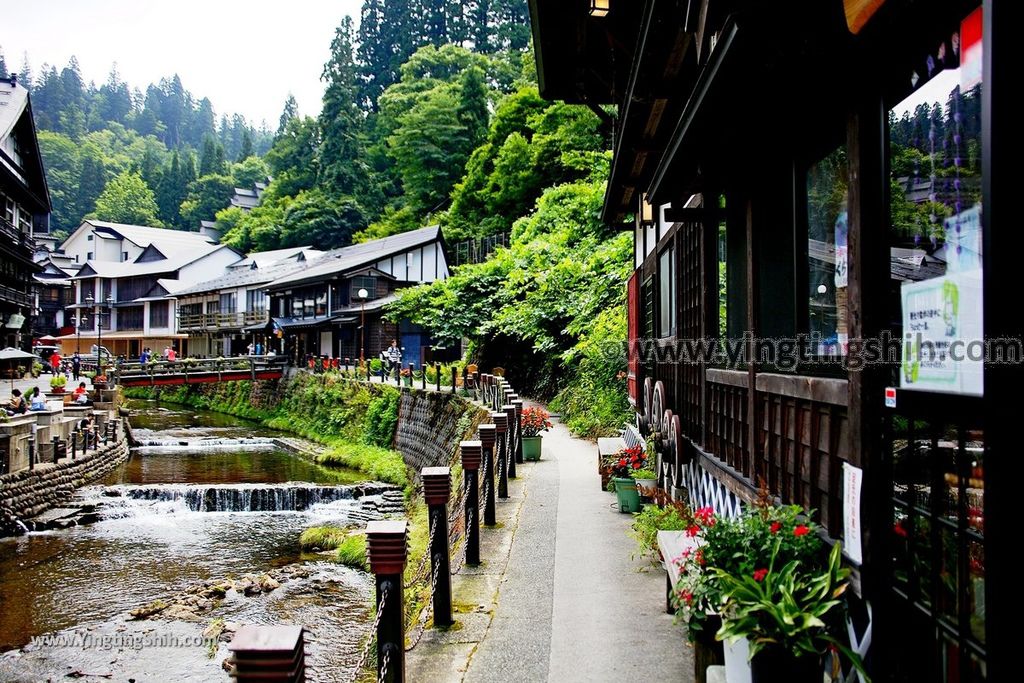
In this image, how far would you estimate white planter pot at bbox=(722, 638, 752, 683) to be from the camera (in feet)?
11.2

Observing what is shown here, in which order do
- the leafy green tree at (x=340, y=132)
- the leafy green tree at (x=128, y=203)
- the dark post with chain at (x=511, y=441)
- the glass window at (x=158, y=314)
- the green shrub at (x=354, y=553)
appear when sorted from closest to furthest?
the dark post with chain at (x=511, y=441), the green shrub at (x=354, y=553), the glass window at (x=158, y=314), the leafy green tree at (x=340, y=132), the leafy green tree at (x=128, y=203)

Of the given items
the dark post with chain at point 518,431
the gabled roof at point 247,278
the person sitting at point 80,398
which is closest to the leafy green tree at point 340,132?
the gabled roof at point 247,278

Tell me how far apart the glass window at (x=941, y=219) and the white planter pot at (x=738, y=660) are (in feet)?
4.59

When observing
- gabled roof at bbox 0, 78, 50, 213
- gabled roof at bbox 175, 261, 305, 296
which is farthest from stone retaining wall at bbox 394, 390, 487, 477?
gabled roof at bbox 175, 261, 305, 296

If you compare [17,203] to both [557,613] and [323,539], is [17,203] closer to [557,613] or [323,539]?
[323,539]

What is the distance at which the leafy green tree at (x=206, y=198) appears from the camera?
92562 millimetres

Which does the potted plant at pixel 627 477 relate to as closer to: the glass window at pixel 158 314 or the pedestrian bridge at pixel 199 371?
the pedestrian bridge at pixel 199 371

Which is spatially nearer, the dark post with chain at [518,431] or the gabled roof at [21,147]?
the dark post with chain at [518,431]

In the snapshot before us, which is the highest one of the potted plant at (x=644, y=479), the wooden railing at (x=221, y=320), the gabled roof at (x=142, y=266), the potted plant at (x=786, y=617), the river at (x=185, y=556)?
the gabled roof at (x=142, y=266)

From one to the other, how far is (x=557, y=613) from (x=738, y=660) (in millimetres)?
3360

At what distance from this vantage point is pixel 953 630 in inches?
113

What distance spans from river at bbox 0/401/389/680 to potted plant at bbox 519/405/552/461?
4.19 m

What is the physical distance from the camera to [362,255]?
4603cm

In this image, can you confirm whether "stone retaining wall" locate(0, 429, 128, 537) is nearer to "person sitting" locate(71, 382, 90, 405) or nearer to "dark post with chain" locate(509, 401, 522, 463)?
"person sitting" locate(71, 382, 90, 405)
